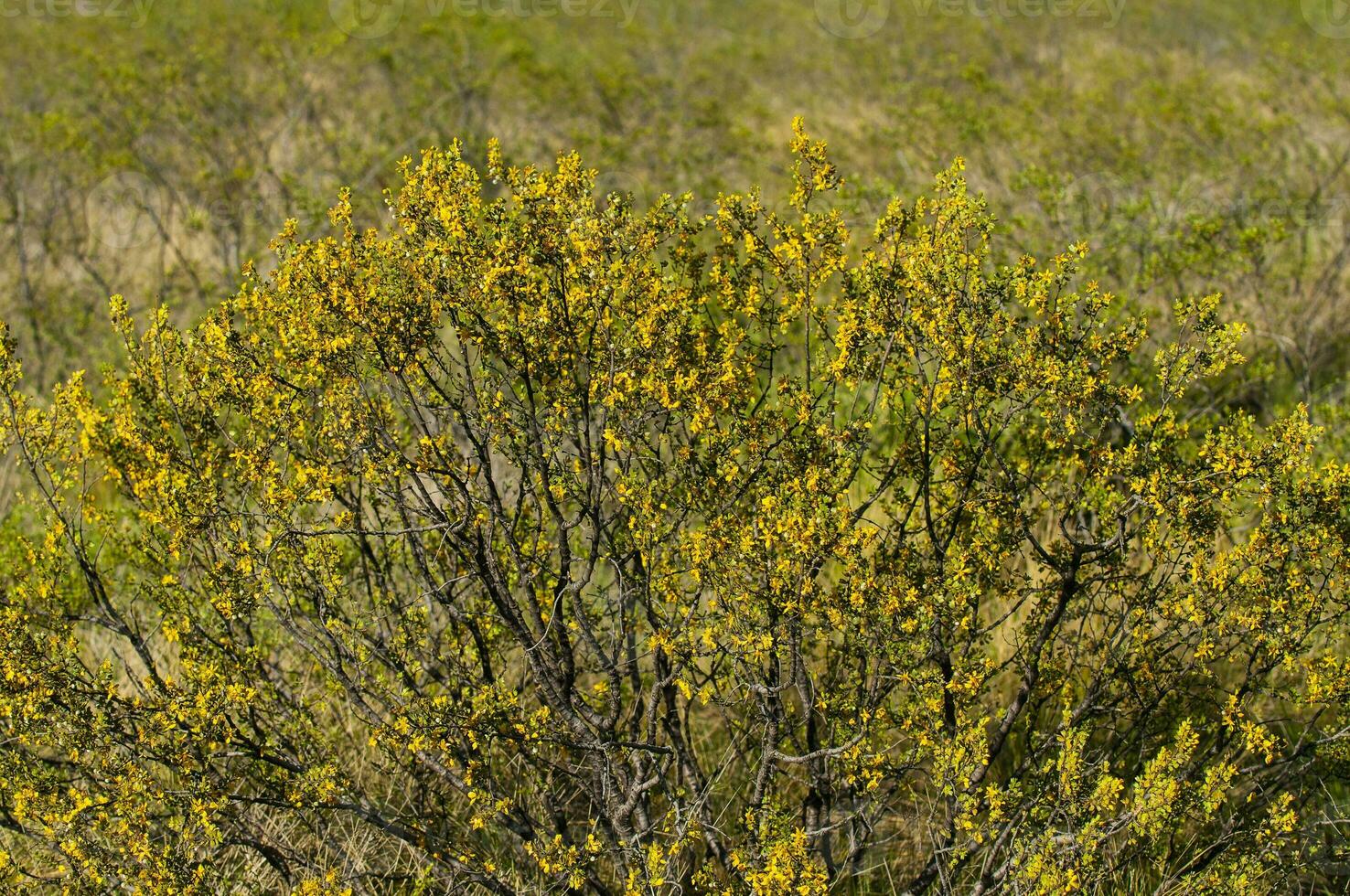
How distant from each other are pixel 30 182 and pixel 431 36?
5362 millimetres

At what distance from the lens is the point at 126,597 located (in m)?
5.61

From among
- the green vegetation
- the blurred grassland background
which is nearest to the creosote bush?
the green vegetation

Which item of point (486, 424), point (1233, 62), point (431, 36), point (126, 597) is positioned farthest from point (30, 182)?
point (1233, 62)

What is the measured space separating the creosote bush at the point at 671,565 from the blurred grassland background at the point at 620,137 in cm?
275

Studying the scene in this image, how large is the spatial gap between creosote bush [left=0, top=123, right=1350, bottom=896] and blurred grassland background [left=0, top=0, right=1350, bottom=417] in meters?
2.75

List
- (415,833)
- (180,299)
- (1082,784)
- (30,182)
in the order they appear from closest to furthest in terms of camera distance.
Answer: (1082,784)
(415,833)
(180,299)
(30,182)

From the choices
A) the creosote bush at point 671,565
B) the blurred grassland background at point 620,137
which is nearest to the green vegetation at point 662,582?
Result: the creosote bush at point 671,565

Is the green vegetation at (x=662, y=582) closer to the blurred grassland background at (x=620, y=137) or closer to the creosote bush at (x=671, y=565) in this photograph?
the creosote bush at (x=671, y=565)

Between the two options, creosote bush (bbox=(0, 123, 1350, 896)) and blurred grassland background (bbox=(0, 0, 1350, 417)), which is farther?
blurred grassland background (bbox=(0, 0, 1350, 417))

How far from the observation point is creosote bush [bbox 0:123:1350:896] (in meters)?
3.58

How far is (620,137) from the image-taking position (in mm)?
13195

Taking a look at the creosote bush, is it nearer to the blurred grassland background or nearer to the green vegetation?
the green vegetation

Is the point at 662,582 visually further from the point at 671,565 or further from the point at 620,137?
the point at 620,137

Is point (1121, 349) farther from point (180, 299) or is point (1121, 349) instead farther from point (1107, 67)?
point (1107, 67)
